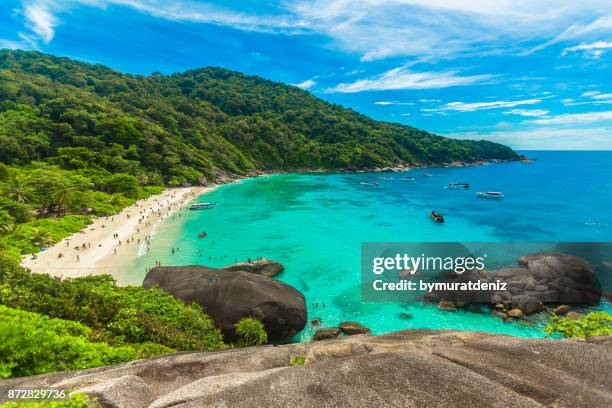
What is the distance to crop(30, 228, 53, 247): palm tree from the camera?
41.8m

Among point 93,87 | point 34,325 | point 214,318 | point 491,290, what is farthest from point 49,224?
point 93,87

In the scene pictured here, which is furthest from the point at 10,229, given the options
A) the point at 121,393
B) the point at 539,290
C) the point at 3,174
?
the point at 539,290

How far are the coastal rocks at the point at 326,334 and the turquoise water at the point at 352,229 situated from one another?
1280mm

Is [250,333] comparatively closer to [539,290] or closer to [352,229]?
[539,290]

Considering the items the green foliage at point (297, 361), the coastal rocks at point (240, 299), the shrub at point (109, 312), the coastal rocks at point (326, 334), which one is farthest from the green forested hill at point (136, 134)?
the green foliage at point (297, 361)

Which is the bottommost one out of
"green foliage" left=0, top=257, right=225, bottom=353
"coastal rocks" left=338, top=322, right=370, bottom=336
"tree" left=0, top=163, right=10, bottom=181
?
"coastal rocks" left=338, top=322, right=370, bottom=336

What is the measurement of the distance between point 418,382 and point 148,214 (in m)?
68.2

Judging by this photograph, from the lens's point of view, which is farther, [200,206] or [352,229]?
[200,206]

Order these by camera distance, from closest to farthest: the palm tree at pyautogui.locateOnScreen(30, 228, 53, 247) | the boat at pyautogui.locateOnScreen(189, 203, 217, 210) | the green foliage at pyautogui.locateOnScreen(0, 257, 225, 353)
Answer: the green foliage at pyautogui.locateOnScreen(0, 257, 225, 353), the palm tree at pyautogui.locateOnScreen(30, 228, 53, 247), the boat at pyautogui.locateOnScreen(189, 203, 217, 210)

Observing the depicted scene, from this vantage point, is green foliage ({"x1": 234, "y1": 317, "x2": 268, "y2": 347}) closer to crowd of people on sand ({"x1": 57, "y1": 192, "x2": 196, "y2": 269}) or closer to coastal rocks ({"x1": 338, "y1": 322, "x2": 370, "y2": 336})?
coastal rocks ({"x1": 338, "y1": 322, "x2": 370, "y2": 336})

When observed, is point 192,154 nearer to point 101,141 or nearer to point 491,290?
point 101,141

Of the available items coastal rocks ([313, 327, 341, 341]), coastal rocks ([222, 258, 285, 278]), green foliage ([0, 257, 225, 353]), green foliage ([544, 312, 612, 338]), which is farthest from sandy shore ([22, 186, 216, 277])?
green foliage ([544, 312, 612, 338])

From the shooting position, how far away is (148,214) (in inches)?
2532

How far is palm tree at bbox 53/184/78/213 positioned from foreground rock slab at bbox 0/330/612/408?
57.0m
